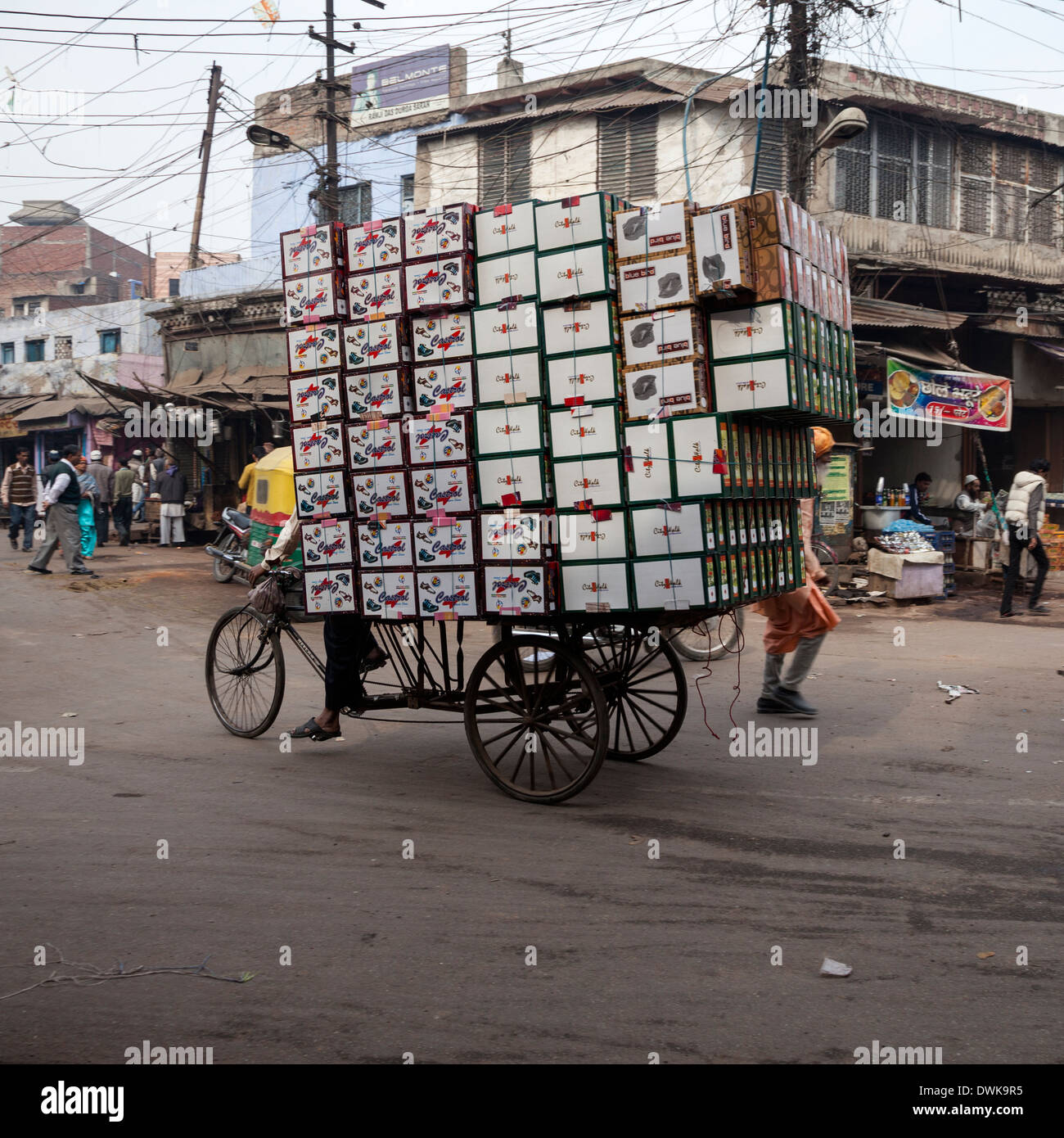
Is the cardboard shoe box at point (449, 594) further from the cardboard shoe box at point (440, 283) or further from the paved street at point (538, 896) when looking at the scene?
the cardboard shoe box at point (440, 283)

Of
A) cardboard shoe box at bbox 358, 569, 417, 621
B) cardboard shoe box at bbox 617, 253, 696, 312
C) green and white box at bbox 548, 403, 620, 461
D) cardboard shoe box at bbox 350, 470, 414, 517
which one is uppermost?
cardboard shoe box at bbox 617, 253, 696, 312

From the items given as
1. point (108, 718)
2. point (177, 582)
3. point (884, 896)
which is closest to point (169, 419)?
point (177, 582)

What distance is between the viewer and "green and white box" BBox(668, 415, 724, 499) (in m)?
4.76

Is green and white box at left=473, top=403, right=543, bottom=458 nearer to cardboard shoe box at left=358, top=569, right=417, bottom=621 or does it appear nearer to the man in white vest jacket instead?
cardboard shoe box at left=358, top=569, right=417, bottom=621

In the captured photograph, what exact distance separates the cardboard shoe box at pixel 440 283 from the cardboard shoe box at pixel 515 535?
3.41 feet

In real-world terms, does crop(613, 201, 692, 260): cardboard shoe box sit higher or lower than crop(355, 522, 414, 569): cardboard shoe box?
higher

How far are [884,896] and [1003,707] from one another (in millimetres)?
4115

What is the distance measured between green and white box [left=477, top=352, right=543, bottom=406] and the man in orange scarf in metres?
2.20

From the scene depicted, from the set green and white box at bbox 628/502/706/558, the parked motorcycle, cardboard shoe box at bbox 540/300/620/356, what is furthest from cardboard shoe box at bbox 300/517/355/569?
the parked motorcycle

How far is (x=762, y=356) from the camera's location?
4.75 m

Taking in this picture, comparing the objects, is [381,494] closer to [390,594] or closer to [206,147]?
[390,594]

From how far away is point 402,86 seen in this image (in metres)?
24.4
